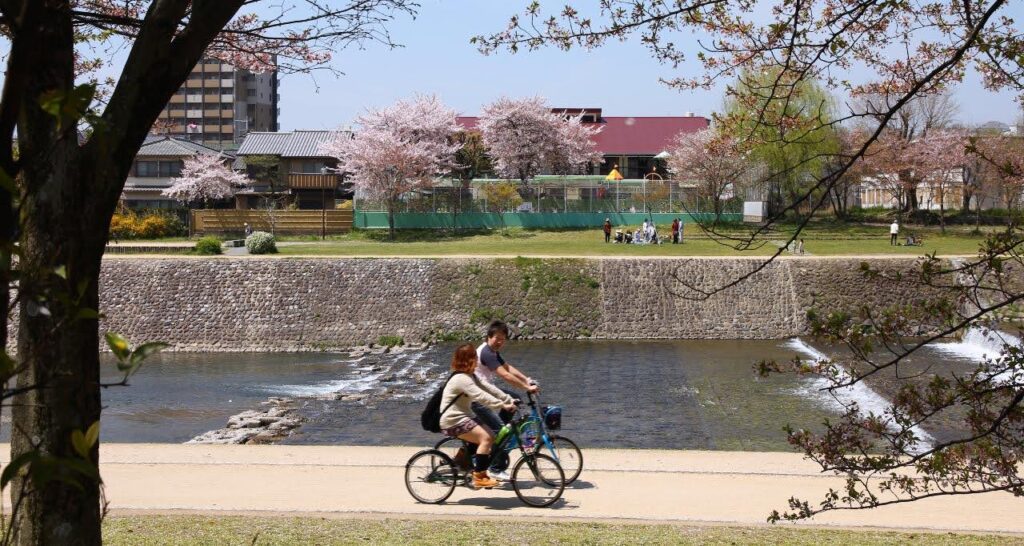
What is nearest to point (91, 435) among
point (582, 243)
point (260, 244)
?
point (260, 244)

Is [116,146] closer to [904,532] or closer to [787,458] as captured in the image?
[904,532]

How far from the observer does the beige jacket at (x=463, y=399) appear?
8.00 m

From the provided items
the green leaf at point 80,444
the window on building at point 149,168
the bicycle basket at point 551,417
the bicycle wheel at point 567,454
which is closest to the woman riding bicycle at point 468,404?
the bicycle basket at point 551,417

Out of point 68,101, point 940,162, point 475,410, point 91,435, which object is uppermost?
point 940,162

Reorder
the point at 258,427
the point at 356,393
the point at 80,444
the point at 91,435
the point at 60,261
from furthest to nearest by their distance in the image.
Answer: the point at 356,393, the point at 258,427, the point at 60,261, the point at 91,435, the point at 80,444

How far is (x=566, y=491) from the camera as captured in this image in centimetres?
846

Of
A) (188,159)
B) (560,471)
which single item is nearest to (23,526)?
(560,471)

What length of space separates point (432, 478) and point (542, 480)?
0.80 metres

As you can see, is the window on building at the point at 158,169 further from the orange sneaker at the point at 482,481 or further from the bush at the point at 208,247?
the orange sneaker at the point at 482,481

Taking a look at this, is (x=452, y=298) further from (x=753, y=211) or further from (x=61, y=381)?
(x=61, y=381)

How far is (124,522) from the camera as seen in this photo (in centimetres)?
728

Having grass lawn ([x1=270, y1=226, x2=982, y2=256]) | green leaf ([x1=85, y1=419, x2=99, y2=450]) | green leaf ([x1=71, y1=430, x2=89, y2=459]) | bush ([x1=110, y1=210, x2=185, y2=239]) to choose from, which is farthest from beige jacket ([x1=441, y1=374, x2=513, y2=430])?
bush ([x1=110, y1=210, x2=185, y2=239])

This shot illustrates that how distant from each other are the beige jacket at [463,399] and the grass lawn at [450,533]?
897mm

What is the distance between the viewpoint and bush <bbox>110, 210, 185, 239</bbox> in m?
41.7
